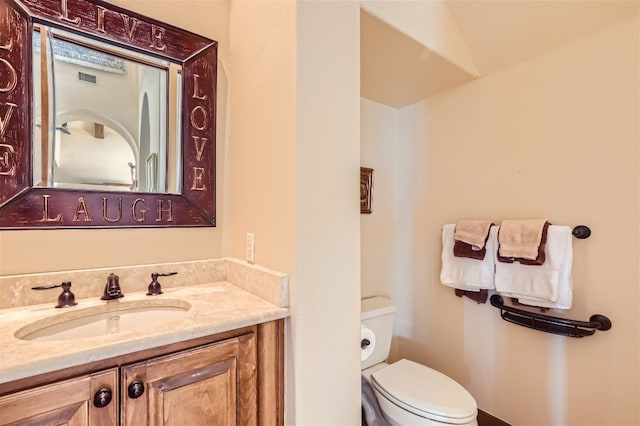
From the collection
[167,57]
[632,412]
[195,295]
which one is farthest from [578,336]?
[167,57]

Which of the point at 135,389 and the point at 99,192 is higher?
the point at 99,192

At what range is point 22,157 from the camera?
Result: 105 cm

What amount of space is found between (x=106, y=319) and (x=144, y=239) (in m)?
0.34

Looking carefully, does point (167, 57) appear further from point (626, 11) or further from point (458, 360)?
point (458, 360)

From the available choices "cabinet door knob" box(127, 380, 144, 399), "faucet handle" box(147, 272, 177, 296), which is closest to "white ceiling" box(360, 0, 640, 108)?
"faucet handle" box(147, 272, 177, 296)

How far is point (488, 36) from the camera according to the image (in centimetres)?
154

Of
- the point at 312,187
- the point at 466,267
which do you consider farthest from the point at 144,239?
the point at 466,267

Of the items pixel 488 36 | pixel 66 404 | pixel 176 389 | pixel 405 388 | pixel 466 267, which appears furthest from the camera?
pixel 466 267

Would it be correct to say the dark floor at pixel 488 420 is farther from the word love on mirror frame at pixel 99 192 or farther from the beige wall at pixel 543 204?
the word love on mirror frame at pixel 99 192

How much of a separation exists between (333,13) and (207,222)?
1027 mm

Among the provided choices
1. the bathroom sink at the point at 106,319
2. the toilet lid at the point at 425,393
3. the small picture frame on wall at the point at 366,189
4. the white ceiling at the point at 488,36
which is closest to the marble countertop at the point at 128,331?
the bathroom sink at the point at 106,319

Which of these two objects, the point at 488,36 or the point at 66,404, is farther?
the point at 488,36

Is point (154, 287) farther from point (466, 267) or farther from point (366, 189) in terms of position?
point (466, 267)

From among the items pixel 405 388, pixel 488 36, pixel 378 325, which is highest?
pixel 488 36
